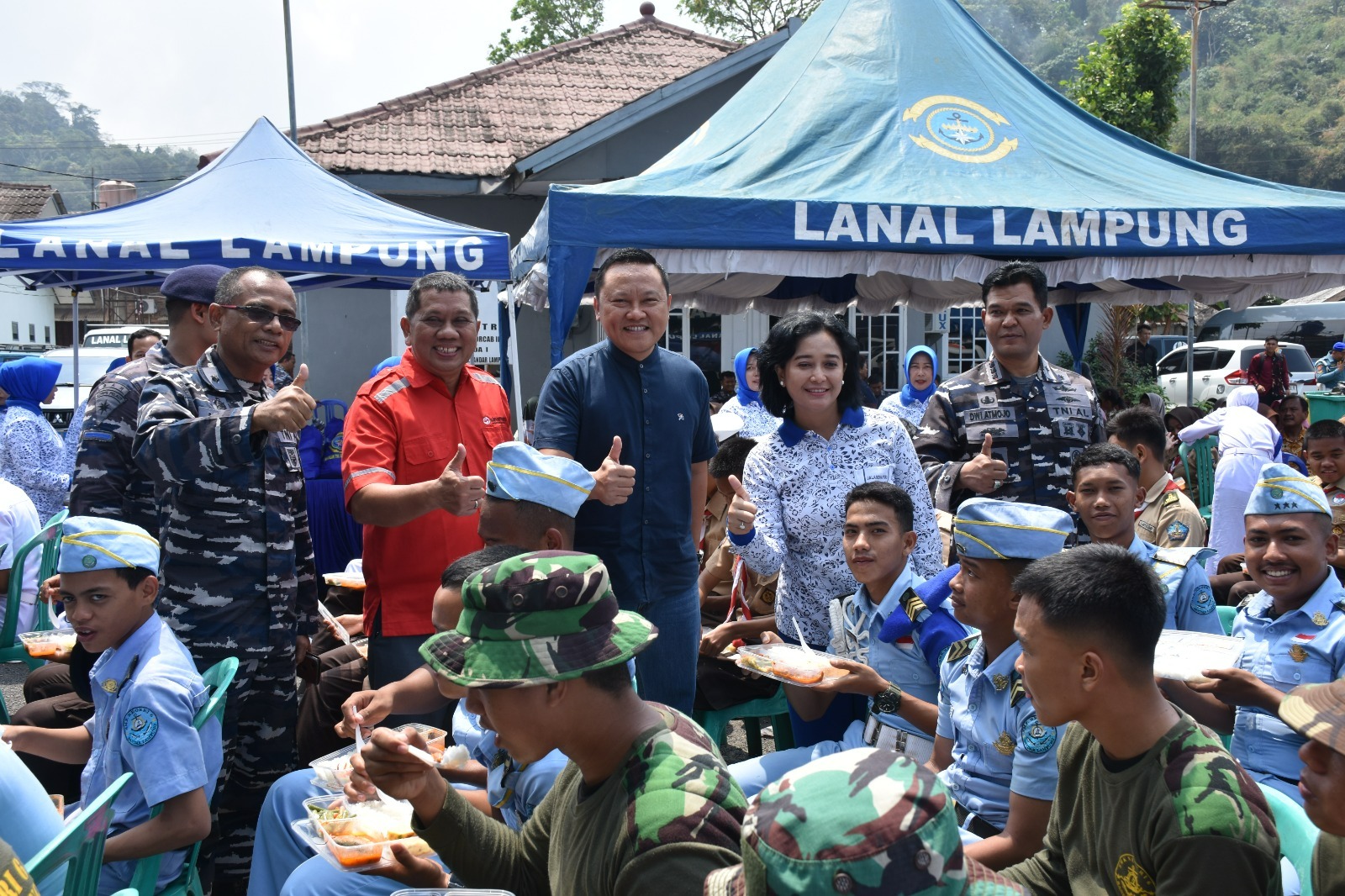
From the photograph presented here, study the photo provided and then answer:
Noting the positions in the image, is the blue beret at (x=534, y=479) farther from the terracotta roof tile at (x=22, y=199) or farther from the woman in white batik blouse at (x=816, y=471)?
the terracotta roof tile at (x=22, y=199)

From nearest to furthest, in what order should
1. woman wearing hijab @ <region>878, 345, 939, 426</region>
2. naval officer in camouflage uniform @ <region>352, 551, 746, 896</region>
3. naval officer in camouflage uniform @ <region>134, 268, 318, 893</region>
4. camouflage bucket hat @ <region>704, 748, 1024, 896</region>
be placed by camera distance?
1. camouflage bucket hat @ <region>704, 748, 1024, 896</region>
2. naval officer in camouflage uniform @ <region>352, 551, 746, 896</region>
3. naval officer in camouflage uniform @ <region>134, 268, 318, 893</region>
4. woman wearing hijab @ <region>878, 345, 939, 426</region>

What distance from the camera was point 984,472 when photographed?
352 cm

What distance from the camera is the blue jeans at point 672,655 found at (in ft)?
11.1

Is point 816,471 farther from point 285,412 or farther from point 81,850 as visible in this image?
point 81,850

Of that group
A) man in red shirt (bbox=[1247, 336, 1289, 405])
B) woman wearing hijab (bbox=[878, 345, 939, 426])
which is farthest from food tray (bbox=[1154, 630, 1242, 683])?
man in red shirt (bbox=[1247, 336, 1289, 405])

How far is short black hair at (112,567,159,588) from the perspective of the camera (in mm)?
2965

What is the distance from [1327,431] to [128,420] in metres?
5.64

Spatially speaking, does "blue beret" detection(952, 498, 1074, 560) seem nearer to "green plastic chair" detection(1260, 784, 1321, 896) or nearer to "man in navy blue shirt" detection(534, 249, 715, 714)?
"green plastic chair" detection(1260, 784, 1321, 896)

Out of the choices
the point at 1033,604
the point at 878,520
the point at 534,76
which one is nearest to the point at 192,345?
the point at 878,520

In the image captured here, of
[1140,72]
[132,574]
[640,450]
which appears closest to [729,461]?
[640,450]

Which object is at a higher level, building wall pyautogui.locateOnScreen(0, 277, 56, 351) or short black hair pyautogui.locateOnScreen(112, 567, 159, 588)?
building wall pyautogui.locateOnScreen(0, 277, 56, 351)

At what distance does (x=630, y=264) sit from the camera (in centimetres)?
344

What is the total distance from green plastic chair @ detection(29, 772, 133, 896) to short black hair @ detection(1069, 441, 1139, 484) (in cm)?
297

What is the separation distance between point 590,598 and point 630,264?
192 cm
